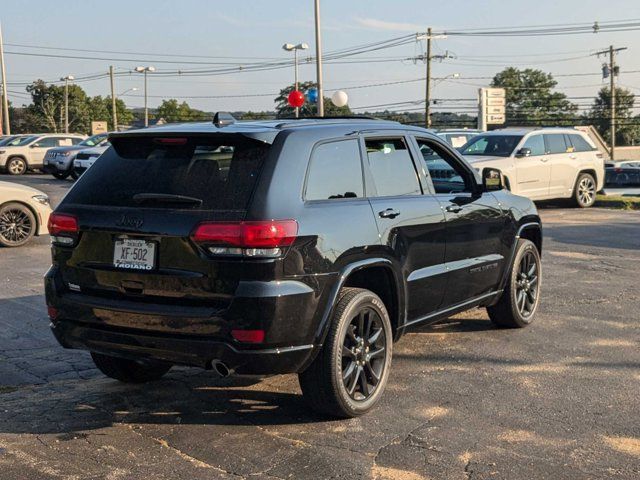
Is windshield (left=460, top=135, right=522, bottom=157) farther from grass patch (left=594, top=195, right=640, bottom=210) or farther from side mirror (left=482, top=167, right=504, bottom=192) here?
side mirror (left=482, top=167, right=504, bottom=192)

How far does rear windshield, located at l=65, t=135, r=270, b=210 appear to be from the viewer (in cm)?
449

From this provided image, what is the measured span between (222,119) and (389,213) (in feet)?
3.95

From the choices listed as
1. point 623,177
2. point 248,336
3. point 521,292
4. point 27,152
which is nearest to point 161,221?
point 248,336

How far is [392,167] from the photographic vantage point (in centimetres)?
556

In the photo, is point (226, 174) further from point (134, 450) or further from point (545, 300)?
point (545, 300)

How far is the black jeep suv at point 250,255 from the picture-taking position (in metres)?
4.34

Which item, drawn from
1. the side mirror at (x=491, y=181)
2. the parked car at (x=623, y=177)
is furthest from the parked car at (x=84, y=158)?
the parked car at (x=623, y=177)

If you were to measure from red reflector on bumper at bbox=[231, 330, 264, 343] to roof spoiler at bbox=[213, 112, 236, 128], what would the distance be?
1402mm

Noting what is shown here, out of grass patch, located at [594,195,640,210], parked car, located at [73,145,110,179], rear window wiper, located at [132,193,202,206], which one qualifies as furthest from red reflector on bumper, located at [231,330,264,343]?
parked car, located at [73,145,110,179]

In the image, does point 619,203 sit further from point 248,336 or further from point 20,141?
point 20,141

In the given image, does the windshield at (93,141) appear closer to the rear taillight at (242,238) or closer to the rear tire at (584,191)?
the rear tire at (584,191)

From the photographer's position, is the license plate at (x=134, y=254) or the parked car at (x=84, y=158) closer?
the license plate at (x=134, y=254)

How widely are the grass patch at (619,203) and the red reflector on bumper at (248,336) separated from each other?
629 inches

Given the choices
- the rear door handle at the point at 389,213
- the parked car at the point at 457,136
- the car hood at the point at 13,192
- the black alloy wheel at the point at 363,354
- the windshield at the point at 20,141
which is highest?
the windshield at the point at 20,141
